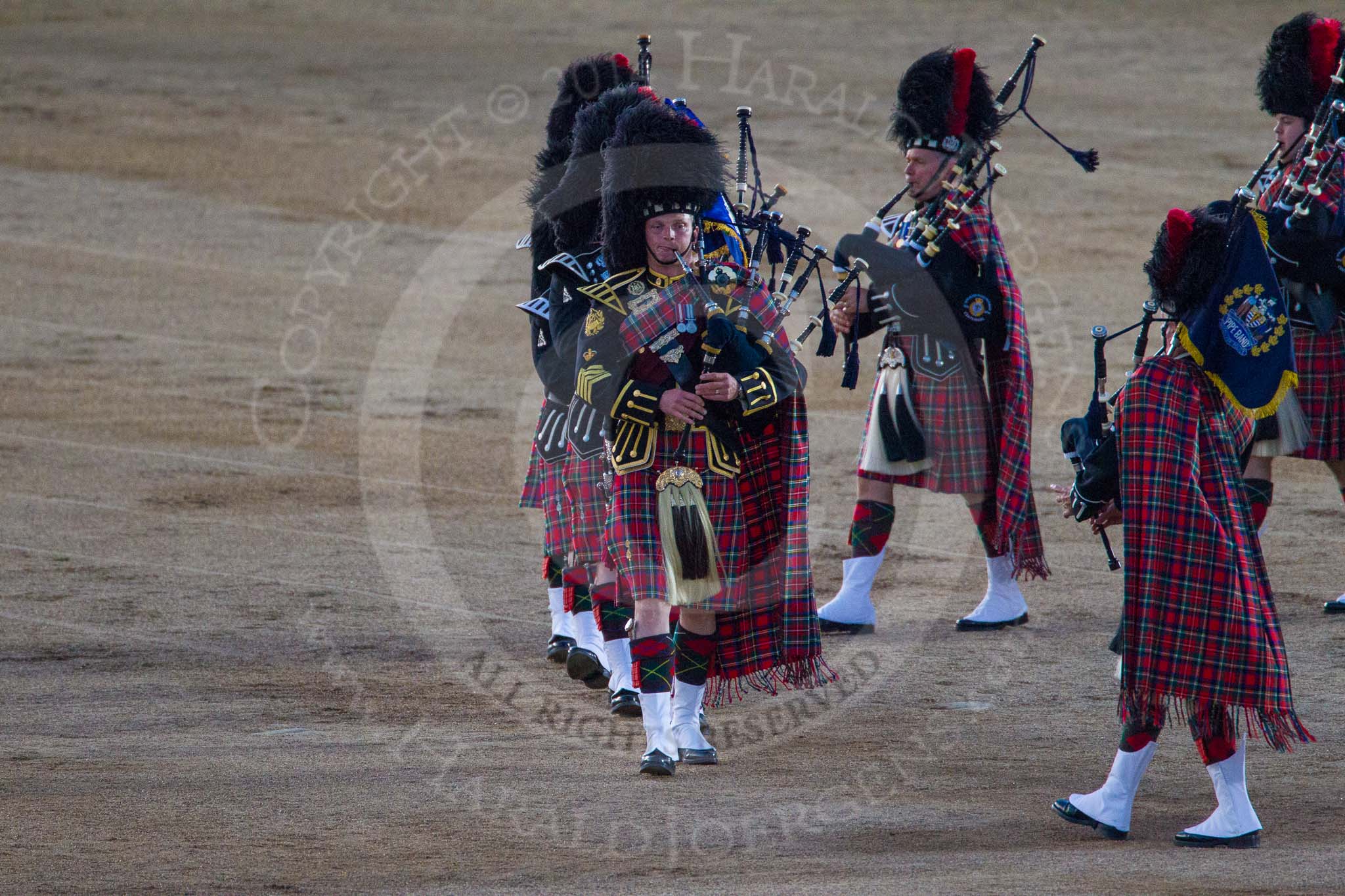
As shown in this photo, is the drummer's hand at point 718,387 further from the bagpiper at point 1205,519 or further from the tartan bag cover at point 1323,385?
the tartan bag cover at point 1323,385

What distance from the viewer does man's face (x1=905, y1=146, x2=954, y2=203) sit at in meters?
6.70

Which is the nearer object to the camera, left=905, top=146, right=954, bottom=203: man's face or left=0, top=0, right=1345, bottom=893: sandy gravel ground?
left=0, top=0, right=1345, bottom=893: sandy gravel ground

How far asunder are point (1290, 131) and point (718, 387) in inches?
117

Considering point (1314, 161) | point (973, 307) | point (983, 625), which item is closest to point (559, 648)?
point (983, 625)

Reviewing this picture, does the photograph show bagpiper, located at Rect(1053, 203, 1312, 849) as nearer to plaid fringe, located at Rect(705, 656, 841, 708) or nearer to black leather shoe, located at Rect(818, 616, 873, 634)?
plaid fringe, located at Rect(705, 656, 841, 708)

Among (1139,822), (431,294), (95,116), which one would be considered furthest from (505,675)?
(95,116)

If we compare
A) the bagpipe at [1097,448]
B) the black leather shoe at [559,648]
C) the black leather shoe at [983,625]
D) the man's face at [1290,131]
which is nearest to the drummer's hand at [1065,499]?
the bagpipe at [1097,448]

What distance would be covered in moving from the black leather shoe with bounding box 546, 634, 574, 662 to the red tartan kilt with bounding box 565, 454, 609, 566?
0.69 m

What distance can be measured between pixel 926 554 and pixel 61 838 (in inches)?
175

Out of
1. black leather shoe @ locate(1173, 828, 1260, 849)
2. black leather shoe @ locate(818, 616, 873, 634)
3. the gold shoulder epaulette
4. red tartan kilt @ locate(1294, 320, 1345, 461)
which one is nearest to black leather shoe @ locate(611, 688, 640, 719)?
black leather shoe @ locate(818, 616, 873, 634)

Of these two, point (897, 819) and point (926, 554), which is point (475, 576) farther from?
point (897, 819)

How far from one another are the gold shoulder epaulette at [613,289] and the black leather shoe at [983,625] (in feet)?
7.87

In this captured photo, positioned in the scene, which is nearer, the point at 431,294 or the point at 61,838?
the point at 61,838

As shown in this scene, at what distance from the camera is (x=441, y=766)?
5.42 meters
